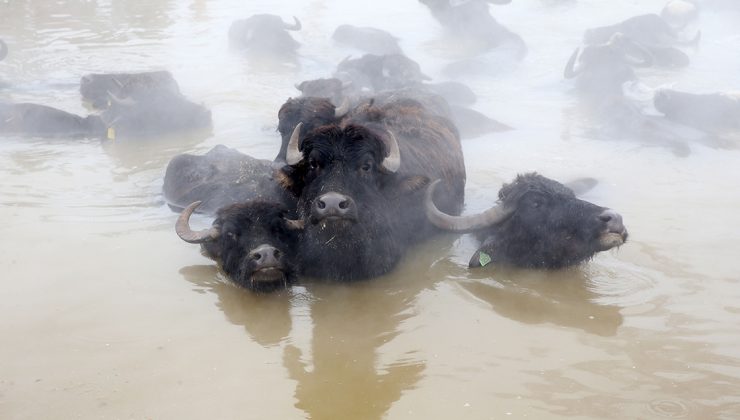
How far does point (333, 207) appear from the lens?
5.55 meters

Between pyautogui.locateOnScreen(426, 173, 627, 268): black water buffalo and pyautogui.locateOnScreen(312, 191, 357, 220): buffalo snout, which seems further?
pyautogui.locateOnScreen(426, 173, 627, 268): black water buffalo

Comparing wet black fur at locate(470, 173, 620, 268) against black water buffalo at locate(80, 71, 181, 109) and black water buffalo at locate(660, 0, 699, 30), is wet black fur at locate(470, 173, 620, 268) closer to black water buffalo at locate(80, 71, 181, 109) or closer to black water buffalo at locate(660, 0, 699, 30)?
black water buffalo at locate(80, 71, 181, 109)

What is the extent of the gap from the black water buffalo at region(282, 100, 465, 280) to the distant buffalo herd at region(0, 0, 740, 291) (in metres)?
0.01

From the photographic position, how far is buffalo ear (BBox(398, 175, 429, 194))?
6.38m

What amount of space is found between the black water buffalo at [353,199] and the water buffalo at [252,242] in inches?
6.5

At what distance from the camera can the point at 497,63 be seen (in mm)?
14586

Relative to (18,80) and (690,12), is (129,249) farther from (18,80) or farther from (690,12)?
(690,12)

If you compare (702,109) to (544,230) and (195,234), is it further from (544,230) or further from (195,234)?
(195,234)

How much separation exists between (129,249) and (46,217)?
1.21 metres

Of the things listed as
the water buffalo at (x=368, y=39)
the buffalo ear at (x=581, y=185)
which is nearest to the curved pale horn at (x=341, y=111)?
the buffalo ear at (x=581, y=185)

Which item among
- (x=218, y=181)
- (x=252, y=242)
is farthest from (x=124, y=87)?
(x=252, y=242)

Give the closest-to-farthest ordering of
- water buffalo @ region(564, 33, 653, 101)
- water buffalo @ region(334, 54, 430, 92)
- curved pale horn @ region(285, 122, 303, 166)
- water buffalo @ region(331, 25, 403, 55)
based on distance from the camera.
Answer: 1. curved pale horn @ region(285, 122, 303, 166)
2. water buffalo @ region(564, 33, 653, 101)
3. water buffalo @ region(334, 54, 430, 92)
4. water buffalo @ region(331, 25, 403, 55)

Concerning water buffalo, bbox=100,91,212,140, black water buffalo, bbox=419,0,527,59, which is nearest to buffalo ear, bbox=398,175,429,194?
water buffalo, bbox=100,91,212,140

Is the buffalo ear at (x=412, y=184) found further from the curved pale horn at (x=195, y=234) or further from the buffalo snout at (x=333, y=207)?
the curved pale horn at (x=195, y=234)
